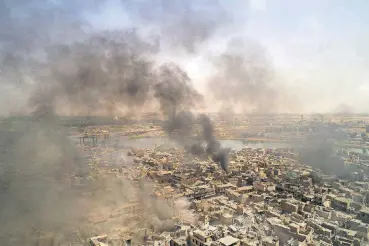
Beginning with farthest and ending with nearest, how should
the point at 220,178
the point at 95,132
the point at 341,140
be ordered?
the point at 95,132 < the point at 341,140 < the point at 220,178

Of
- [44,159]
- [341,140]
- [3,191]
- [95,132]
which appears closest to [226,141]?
[341,140]

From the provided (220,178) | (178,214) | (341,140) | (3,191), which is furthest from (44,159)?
(341,140)

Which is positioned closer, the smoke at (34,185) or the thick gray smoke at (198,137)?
the smoke at (34,185)

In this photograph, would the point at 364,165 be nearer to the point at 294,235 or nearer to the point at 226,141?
the point at 294,235

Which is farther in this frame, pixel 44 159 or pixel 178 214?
pixel 44 159

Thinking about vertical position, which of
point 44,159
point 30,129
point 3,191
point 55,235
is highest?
point 30,129

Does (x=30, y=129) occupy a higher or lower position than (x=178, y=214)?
higher

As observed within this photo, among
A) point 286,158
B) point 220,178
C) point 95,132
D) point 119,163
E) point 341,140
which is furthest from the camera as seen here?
point 95,132

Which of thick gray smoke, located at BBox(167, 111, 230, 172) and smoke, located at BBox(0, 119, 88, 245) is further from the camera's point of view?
thick gray smoke, located at BBox(167, 111, 230, 172)

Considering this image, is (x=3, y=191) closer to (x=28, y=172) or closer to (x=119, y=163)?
(x=28, y=172)

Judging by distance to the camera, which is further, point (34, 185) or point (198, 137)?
point (198, 137)
